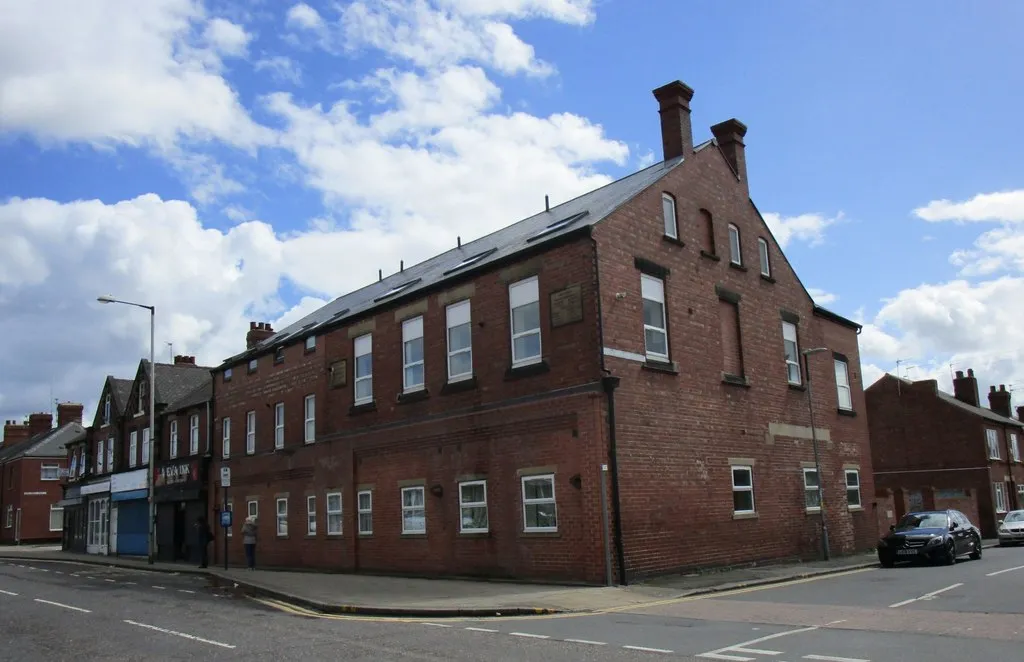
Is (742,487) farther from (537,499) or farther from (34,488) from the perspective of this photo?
(34,488)

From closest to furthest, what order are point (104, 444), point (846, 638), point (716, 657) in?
point (716, 657) < point (846, 638) < point (104, 444)

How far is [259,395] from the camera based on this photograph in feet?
102

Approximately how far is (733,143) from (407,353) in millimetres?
11847

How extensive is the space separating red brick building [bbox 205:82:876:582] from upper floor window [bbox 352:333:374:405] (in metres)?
0.10

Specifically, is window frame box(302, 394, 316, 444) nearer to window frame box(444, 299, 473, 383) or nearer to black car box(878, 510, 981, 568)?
window frame box(444, 299, 473, 383)

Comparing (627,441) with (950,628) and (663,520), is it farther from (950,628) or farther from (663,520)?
(950,628)

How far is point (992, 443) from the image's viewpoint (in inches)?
1690

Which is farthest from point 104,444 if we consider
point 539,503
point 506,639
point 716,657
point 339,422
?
point 716,657

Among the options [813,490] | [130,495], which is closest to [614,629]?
[813,490]

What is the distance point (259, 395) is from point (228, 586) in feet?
33.8

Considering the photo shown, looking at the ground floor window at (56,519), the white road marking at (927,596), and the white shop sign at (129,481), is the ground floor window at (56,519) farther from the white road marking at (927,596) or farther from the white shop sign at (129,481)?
the white road marking at (927,596)

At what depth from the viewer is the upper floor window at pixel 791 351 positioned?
25000 mm

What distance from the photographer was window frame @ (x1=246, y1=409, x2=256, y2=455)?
3123 cm

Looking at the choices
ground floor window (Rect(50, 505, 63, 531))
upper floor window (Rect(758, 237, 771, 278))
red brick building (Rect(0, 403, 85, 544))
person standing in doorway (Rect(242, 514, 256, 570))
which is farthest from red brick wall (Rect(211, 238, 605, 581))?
ground floor window (Rect(50, 505, 63, 531))
